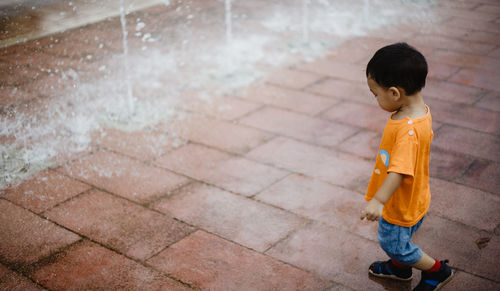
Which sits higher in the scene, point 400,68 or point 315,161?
point 400,68

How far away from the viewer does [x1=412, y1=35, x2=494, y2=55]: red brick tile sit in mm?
6549

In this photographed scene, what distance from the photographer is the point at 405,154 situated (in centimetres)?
215

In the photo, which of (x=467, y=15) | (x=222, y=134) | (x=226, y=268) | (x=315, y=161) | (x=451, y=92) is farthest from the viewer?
(x=467, y=15)

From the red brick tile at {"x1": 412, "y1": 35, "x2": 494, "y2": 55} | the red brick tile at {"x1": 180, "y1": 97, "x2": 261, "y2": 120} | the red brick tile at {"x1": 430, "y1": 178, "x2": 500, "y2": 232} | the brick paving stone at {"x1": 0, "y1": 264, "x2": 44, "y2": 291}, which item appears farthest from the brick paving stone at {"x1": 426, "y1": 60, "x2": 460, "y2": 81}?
the brick paving stone at {"x1": 0, "y1": 264, "x2": 44, "y2": 291}

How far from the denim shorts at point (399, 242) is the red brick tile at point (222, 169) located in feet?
4.22

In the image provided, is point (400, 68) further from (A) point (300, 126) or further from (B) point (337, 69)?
(B) point (337, 69)

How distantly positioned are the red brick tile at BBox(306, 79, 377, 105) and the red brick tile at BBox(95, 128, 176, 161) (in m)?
1.77

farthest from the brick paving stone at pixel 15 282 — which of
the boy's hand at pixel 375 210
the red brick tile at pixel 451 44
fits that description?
the red brick tile at pixel 451 44

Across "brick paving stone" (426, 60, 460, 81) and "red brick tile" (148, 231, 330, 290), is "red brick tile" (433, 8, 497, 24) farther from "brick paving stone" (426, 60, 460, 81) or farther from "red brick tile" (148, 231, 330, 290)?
"red brick tile" (148, 231, 330, 290)

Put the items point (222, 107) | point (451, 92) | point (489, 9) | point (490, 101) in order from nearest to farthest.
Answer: point (222, 107), point (490, 101), point (451, 92), point (489, 9)

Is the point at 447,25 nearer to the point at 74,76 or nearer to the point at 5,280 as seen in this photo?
the point at 74,76

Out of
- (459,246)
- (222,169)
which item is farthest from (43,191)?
(459,246)

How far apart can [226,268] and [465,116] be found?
9.85 ft

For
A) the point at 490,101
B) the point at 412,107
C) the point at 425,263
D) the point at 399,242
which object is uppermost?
the point at 412,107
